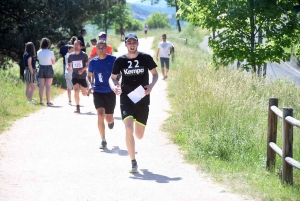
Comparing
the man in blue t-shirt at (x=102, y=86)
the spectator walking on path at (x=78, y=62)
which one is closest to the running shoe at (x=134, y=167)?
the man in blue t-shirt at (x=102, y=86)

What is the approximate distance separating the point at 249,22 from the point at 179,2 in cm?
263

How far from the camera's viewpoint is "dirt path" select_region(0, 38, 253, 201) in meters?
7.44

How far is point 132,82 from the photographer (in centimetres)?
877

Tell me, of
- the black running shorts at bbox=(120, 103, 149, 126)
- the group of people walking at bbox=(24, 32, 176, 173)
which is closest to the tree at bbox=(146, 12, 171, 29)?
the group of people walking at bbox=(24, 32, 176, 173)

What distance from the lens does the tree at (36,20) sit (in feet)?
78.5

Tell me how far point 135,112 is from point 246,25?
11563 mm

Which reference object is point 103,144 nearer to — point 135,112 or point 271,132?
point 135,112

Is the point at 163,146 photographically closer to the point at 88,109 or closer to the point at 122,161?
the point at 122,161

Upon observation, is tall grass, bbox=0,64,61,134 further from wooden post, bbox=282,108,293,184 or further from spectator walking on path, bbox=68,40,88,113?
wooden post, bbox=282,108,293,184

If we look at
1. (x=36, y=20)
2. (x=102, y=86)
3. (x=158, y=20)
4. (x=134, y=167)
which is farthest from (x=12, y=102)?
(x=158, y=20)

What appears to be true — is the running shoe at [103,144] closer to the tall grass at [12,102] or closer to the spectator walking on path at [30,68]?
the tall grass at [12,102]

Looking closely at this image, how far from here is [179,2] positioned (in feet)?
68.2

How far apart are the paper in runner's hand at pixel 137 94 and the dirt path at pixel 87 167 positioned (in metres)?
1.06

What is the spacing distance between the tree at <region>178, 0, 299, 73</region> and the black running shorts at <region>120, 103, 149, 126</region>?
34.2 ft
